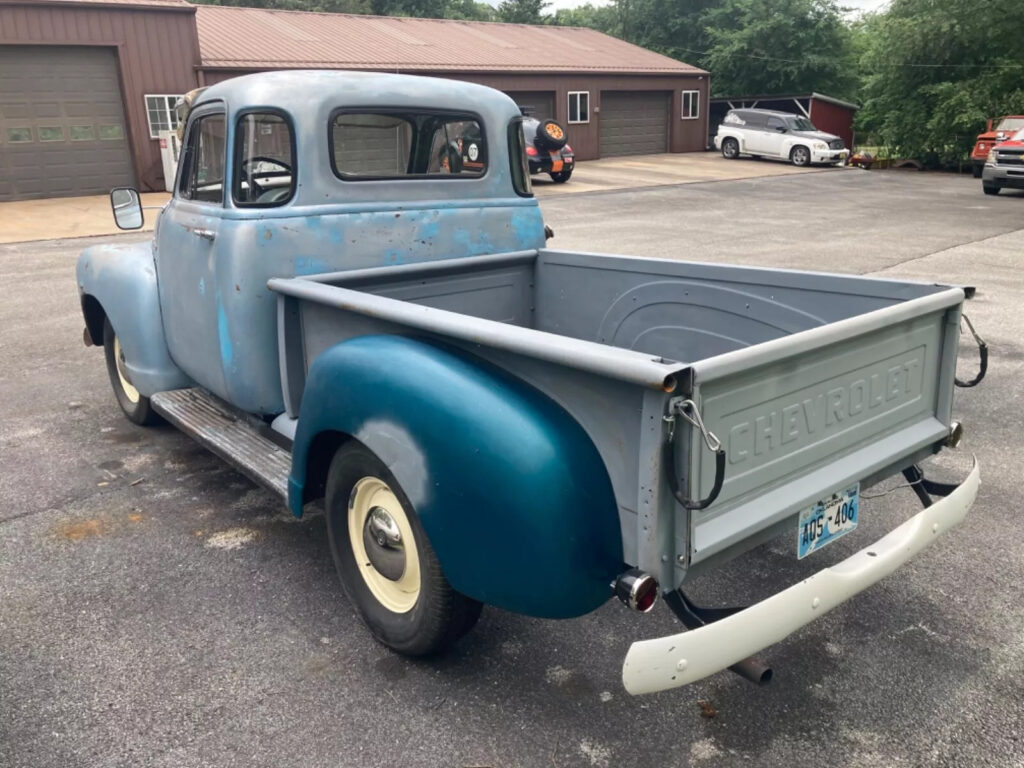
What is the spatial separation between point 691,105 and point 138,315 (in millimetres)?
29192

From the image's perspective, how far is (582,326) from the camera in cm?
431

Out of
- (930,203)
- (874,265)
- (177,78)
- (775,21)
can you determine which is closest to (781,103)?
(775,21)

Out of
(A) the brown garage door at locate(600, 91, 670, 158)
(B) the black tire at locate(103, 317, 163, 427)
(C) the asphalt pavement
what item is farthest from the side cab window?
(A) the brown garage door at locate(600, 91, 670, 158)

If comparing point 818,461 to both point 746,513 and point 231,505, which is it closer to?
point 746,513

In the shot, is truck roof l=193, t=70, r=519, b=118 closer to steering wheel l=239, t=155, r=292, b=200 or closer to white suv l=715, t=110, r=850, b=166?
steering wheel l=239, t=155, r=292, b=200

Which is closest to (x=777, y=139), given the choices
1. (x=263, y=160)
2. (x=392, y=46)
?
(x=392, y=46)

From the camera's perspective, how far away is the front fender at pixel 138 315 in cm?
460

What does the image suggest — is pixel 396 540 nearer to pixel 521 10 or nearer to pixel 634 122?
pixel 634 122

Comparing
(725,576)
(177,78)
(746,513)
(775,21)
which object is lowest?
(725,576)

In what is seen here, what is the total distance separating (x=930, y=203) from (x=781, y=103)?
1649 centimetres

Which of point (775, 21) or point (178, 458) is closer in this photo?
point (178, 458)

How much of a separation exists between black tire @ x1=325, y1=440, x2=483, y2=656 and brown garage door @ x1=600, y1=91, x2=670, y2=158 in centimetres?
2680

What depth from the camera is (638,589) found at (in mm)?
2258

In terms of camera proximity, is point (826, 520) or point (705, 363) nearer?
point (705, 363)
